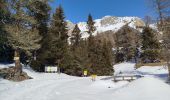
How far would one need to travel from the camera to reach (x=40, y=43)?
49656 mm

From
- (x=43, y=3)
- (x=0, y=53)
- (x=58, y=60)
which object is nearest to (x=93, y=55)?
(x=58, y=60)

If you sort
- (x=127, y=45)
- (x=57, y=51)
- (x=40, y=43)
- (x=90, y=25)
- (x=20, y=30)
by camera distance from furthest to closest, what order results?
(x=127, y=45) → (x=90, y=25) → (x=57, y=51) → (x=40, y=43) → (x=20, y=30)

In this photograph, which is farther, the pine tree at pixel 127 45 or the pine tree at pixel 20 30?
the pine tree at pixel 127 45

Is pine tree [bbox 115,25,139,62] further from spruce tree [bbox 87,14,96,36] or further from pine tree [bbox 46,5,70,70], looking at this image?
pine tree [bbox 46,5,70,70]

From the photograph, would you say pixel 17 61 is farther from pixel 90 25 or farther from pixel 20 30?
pixel 90 25

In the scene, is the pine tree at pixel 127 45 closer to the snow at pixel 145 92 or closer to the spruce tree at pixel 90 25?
the spruce tree at pixel 90 25

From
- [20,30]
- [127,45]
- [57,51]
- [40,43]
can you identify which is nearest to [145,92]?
[20,30]

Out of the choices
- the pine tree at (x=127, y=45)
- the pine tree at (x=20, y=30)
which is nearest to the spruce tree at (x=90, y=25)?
the pine tree at (x=127, y=45)

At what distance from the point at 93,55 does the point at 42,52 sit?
65.1 ft

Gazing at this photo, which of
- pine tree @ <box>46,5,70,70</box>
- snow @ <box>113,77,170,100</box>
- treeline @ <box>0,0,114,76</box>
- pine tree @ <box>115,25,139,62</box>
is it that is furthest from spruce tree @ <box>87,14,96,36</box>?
snow @ <box>113,77,170,100</box>

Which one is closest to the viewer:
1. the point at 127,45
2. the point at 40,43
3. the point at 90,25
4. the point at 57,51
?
the point at 40,43

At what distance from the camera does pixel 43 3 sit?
37219mm

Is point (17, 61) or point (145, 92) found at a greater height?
point (17, 61)

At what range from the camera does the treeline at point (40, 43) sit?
34.0 metres
